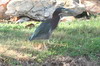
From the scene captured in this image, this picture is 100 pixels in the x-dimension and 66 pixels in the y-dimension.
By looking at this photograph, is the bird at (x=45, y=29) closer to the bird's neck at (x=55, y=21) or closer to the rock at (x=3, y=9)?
the bird's neck at (x=55, y=21)

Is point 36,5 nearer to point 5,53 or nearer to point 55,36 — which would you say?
point 55,36

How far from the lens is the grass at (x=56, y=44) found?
24.6ft

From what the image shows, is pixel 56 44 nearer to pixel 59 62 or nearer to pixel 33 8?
pixel 59 62

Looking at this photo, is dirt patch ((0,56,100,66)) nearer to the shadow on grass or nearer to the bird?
the shadow on grass

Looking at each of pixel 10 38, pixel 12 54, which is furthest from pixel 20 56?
pixel 10 38

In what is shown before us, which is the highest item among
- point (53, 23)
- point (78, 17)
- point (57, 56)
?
point (53, 23)

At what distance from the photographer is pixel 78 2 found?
526 inches

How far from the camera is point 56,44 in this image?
8078 millimetres

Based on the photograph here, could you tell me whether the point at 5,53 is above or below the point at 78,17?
above

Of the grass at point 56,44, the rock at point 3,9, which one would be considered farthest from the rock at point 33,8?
the grass at point 56,44

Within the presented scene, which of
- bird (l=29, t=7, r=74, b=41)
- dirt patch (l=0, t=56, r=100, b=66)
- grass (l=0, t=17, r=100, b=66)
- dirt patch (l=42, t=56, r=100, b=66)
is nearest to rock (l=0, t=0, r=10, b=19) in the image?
grass (l=0, t=17, r=100, b=66)

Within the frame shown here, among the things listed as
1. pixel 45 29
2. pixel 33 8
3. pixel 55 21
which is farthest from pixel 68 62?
pixel 33 8

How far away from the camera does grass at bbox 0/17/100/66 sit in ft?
24.6

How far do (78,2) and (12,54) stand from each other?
6502 millimetres
